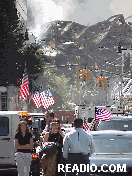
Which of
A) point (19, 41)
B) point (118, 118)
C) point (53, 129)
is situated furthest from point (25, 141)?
point (19, 41)

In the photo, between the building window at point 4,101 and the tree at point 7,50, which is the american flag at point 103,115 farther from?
the building window at point 4,101

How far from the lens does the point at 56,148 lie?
1226 centimetres

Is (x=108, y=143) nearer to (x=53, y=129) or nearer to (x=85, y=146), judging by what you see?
(x=85, y=146)

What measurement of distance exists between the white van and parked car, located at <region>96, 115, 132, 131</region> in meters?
5.04

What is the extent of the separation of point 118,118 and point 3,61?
21.3m

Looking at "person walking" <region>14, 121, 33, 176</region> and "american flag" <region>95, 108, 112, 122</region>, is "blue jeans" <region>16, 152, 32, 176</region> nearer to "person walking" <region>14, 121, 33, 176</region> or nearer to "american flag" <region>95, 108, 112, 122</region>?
"person walking" <region>14, 121, 33, 176</region>

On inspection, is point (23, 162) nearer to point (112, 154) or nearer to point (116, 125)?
point (112, 154)

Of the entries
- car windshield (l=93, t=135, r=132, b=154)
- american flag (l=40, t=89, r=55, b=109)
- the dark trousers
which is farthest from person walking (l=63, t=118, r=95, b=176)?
american flag (l=40, t=89, r=55, b=109)

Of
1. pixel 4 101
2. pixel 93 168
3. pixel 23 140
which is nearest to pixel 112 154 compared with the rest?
pixel 93 168

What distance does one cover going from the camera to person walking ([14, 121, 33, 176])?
41.0 feet

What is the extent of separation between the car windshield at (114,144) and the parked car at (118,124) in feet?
23.7

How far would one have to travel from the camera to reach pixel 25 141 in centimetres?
1252

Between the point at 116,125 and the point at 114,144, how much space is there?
767 cm

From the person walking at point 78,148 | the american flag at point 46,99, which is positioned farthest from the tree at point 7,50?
the person walking at point 78,148
